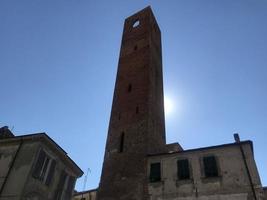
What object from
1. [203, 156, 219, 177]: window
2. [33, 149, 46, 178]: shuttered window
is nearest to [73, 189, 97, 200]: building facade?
[33, 149, 46, 178]: shuttered window

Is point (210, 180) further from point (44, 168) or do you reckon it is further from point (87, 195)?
point (87, 195)

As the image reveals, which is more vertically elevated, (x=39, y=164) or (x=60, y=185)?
(x=39, y=164)

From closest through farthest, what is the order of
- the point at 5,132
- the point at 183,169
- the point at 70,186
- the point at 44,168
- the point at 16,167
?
1. the point at 16,167
2. the point at 44,168
3. the point at 183,169
4. the point at 70,186
5. the point at 5,132

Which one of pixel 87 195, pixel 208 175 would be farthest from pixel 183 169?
pixel 87 195

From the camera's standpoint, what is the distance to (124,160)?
18922 mm

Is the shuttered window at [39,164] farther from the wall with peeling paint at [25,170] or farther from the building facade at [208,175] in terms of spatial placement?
the building facade at [208,175]

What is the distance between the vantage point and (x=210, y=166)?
51.6 feet

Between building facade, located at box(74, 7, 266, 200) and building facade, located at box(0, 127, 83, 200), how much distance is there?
9.87 feet

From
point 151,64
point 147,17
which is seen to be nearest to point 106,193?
point 151,64

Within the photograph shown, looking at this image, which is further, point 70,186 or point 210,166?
point 70,186

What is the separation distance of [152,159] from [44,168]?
22.4ft

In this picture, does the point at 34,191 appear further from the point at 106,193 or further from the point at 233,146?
the point at 233,146

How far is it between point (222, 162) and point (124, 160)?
678cm

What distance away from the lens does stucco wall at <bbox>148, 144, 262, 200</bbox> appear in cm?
1446
